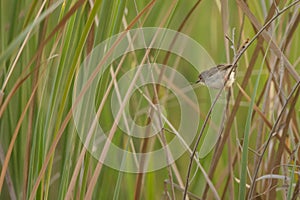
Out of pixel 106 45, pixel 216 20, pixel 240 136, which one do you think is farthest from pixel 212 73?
pixel 216 20

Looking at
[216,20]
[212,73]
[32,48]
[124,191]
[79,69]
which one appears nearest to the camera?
[212,73]

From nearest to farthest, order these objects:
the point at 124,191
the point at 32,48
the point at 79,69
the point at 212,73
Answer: the point at 212,73 < the point at 79,69 < the point at 32,48 < the point at 124,191

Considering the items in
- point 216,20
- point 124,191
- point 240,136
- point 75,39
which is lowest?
point 124,191

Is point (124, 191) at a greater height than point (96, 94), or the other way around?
point (96, 94)

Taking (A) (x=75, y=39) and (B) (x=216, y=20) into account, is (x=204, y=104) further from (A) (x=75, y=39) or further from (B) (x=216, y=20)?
(A) (x=75, y=39)

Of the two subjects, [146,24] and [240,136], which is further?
[240,136]

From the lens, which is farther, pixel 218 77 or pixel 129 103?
pixel 129 103
